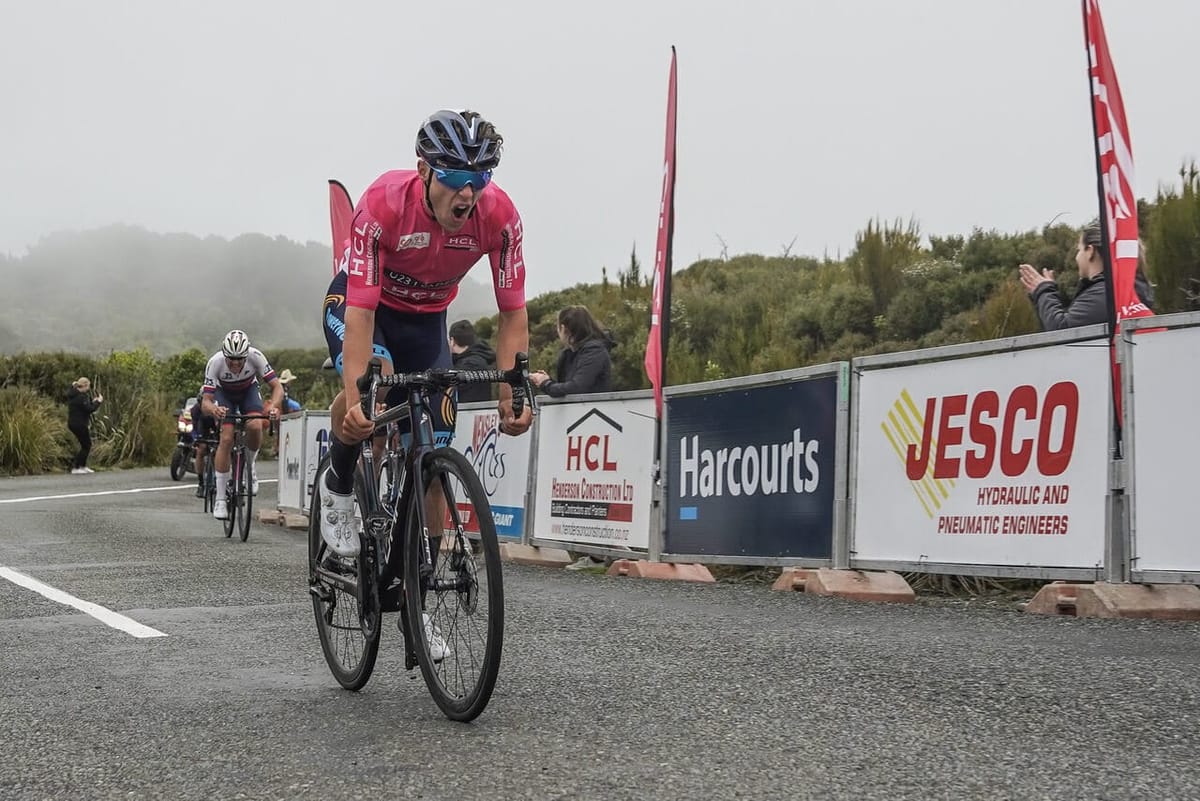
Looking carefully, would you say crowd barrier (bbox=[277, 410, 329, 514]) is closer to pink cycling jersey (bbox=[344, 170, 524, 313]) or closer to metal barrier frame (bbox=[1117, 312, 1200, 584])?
metal barrier frame (bbox=[1117, 312, 1200, 584])

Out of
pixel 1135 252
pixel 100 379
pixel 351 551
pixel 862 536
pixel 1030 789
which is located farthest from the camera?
pixel 100 379

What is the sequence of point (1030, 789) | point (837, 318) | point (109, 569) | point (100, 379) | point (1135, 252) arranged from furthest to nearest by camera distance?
point (100, 379) → point (837, 318) → point (109, 569) → point (1135, 252) → point (1030, 789)

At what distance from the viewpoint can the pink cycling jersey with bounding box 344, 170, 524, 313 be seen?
498cm

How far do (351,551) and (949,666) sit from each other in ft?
7.41

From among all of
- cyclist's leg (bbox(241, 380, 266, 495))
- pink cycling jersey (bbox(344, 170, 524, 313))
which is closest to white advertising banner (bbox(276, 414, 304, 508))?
cyclist's leg (bbox(241, 380, 266, 495))

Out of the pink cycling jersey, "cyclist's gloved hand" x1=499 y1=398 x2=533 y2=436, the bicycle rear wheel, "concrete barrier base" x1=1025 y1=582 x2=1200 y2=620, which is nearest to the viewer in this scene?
the bicycle rear wheel

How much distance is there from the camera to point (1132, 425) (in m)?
6.88

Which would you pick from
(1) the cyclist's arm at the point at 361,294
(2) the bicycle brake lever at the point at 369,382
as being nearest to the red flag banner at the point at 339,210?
(1) the cyclist's arm at the point at 361,294

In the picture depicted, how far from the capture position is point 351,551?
511 centimetres

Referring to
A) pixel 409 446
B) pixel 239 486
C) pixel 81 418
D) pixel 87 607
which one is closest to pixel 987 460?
pixel 409 446

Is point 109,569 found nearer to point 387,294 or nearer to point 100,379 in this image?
point 387,294

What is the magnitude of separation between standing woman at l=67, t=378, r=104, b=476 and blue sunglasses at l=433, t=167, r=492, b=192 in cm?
2655

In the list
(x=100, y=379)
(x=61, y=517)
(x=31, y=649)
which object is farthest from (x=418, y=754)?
(x=100, y=379)

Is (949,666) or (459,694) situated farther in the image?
(949,666)
